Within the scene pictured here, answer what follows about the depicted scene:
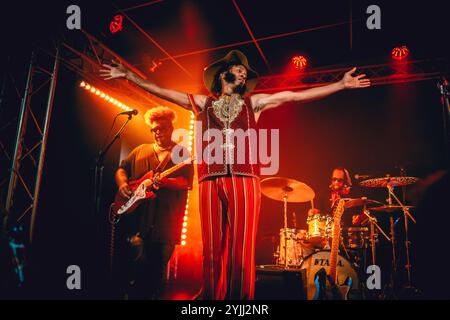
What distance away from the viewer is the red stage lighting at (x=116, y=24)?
629 centimetres

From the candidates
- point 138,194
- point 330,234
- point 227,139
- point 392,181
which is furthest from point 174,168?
point 392,181

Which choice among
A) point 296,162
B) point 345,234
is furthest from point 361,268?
point 296,162

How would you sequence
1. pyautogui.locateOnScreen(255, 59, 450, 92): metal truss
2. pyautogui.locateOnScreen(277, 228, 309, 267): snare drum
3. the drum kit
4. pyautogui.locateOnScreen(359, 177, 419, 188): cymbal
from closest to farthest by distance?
the drum kit
pyautogui.locateOnScreen(359, 177, 419, 188): cymbal
pyautogui.locateOnScreen(277, 228, 309, 267): snare drum
pyautogui.locateOnScreen(255, 59, 450, 92): metal truss

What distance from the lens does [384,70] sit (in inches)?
274

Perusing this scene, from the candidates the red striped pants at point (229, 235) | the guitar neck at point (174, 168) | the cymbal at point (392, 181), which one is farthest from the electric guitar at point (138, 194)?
the cymbal at point (392, 181)

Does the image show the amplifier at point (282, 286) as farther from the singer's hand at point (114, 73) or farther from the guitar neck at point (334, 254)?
the singer's hand at point (114, 73)

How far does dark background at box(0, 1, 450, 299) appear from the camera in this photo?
5273 millimetres

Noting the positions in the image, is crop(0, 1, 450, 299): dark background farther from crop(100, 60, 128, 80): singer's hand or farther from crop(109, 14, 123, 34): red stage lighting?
crop(100, 60, 128, 80): singer's hand

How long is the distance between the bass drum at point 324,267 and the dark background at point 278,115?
1523 millimetres

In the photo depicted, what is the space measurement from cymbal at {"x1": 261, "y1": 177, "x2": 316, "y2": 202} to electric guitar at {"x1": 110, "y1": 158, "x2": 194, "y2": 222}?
1456 millimetres

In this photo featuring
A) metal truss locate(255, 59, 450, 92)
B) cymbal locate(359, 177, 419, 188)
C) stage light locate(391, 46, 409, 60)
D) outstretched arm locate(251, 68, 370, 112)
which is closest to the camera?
outstretched arm locate(251, 68, 370, 112)

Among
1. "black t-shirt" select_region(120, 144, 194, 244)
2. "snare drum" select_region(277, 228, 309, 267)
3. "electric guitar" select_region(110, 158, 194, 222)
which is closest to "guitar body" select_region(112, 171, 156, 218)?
"electric guitar" select_region(110, 158, 194, 222)
